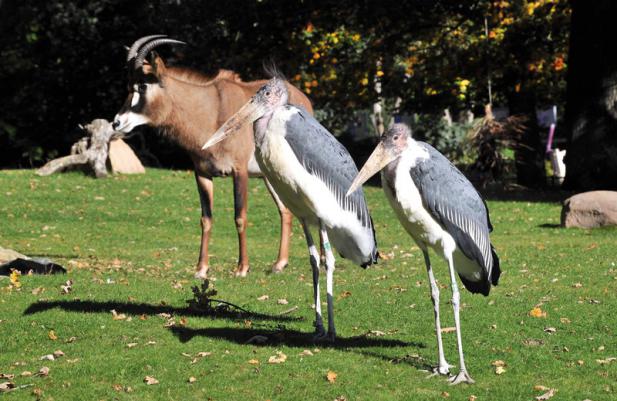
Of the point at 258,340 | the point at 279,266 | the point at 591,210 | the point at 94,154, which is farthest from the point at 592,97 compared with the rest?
the point at 258,340

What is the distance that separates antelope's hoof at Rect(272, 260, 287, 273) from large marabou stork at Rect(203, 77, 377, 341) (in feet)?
15.8

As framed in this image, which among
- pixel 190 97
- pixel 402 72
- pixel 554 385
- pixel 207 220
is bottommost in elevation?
pixel 554 385

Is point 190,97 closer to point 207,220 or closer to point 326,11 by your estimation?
point 207,220

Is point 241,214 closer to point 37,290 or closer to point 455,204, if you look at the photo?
point 37,290

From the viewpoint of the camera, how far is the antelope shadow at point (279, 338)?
9625 millimetres

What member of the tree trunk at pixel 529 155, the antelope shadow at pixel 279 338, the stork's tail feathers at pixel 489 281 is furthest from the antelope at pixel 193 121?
the tree trunk at pixel 529 155

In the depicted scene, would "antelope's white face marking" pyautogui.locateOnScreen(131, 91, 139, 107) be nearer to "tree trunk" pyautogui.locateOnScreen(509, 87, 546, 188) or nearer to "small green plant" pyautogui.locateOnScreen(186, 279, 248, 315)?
"small green plant" pyautogui.locateOnScreen(186, 279, 248, 315)

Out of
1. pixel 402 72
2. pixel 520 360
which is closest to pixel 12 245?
pixel 520 360

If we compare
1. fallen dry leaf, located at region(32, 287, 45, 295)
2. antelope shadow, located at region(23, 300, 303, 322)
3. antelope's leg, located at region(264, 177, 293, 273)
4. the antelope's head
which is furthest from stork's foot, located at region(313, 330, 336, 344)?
the antelope's head

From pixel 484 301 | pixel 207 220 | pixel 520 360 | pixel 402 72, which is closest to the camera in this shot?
pixel 520 360

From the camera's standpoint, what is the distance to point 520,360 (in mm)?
9070

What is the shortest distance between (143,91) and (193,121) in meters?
0.76

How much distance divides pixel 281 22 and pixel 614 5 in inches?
341

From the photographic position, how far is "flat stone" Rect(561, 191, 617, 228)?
18.4m
